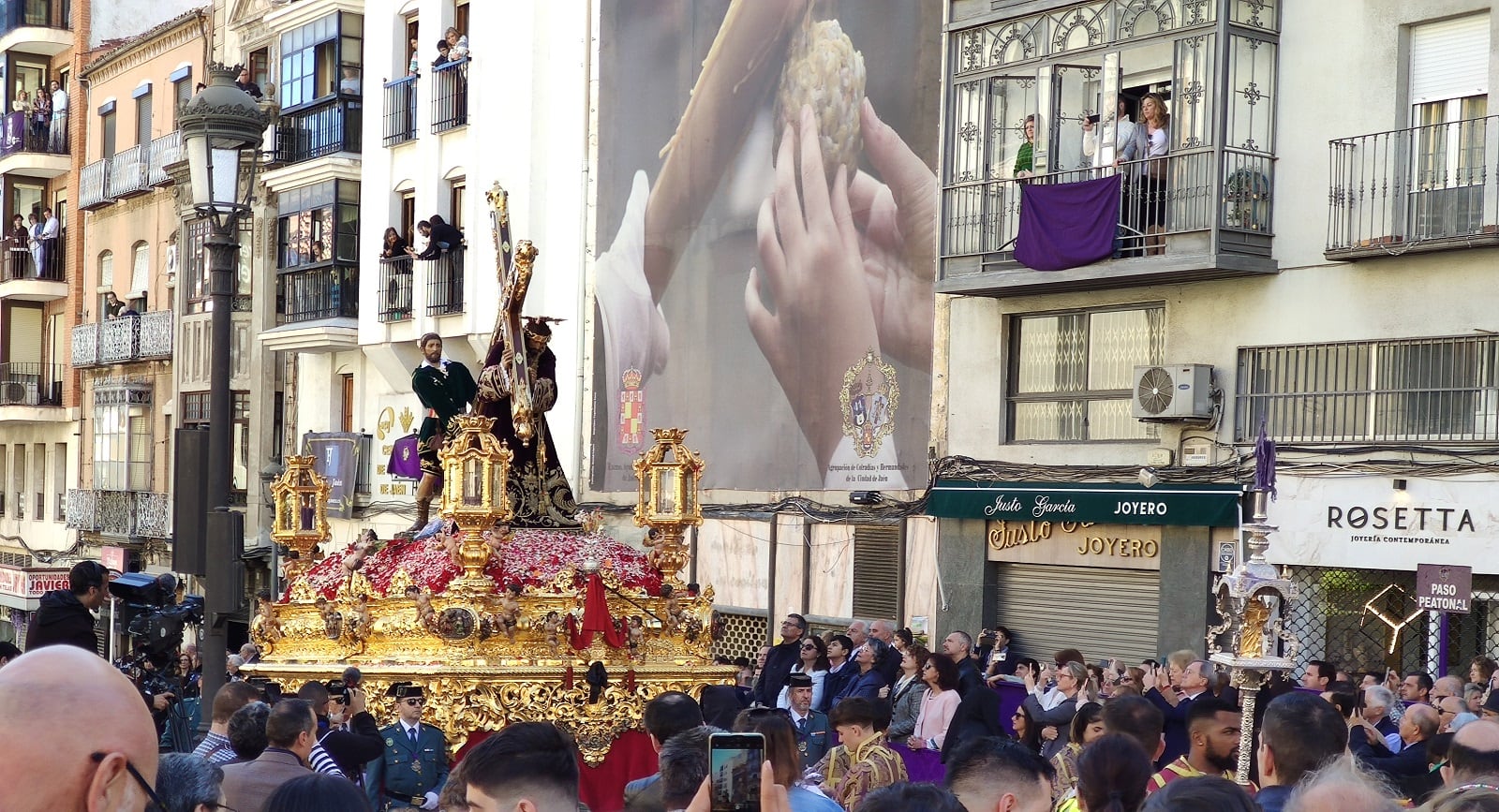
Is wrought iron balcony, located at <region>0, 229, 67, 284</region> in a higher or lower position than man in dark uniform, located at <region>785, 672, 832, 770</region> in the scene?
higher

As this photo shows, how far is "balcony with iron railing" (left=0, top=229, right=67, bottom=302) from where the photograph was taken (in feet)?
133

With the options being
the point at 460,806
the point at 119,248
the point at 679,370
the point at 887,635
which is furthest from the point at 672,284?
the point at 460,806

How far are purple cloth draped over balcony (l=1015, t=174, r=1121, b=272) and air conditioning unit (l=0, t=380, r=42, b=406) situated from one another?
90.9 feet

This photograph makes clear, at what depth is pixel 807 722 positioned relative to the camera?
1244 centimetres

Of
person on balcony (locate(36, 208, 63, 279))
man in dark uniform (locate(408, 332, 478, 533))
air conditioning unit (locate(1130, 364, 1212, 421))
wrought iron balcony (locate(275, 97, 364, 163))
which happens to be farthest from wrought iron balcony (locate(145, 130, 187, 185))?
man in dark uniform (locate(408, 332, 478, 533))

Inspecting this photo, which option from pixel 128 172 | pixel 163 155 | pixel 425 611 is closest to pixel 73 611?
pixel 425 611

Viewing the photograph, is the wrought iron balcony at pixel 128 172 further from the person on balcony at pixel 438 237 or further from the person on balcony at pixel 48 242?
the person on balcony at pixel 438 237

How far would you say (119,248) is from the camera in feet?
127

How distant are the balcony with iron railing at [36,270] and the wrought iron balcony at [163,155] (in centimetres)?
534

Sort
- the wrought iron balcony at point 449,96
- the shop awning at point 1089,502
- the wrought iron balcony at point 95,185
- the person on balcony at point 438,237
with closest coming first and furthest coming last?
the shop awning at point 1089,502, the person on balcony at point 438,237, the wrought iron balcony at point 449,96, the wrought iron balcony at point 95,185

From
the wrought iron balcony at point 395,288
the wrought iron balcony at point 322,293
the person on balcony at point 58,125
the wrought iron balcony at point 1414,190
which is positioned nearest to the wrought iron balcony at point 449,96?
the wrought iron balcony at point 395,288

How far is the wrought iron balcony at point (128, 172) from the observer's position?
36844 millimetres

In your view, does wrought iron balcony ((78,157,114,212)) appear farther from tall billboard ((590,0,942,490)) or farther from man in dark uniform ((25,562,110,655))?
man in dark uniform ((25,562,110,655))

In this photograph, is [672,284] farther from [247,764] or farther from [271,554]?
[247,764]
